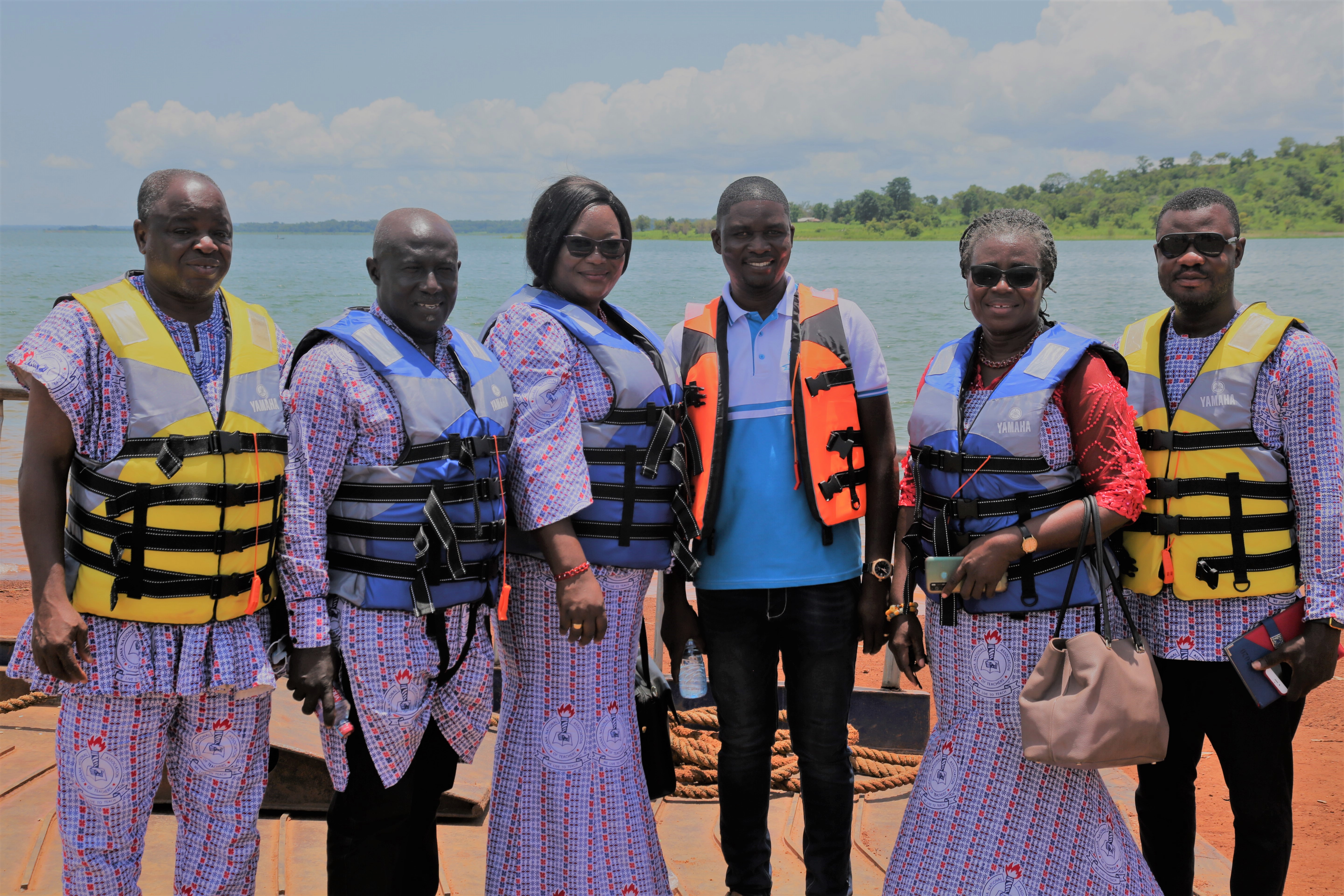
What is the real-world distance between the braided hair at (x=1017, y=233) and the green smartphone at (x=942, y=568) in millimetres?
764

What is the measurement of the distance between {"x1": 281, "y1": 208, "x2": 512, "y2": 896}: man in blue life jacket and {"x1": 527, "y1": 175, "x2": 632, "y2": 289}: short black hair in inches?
12.7

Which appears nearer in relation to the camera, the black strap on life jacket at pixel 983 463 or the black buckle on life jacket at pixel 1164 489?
the black strap on life jacket at pixel 983 463

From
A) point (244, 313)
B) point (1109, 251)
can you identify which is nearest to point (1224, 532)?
→ point (244, 313)

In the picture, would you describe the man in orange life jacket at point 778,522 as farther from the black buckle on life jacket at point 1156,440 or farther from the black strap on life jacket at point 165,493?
the black strap on life jacket at point 165,493

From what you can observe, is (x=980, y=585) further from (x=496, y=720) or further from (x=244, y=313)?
(x=496, y=720)

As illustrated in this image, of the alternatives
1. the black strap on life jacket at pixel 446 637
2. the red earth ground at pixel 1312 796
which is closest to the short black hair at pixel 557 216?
the black strap on life jacket at pixel 446 637

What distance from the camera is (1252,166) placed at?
58.8m

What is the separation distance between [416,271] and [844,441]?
4.45ft

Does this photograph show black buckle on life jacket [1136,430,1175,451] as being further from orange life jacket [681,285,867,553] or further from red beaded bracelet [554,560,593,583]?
red beaded bracelet [554,560,593,583]

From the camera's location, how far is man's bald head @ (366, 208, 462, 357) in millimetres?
2734

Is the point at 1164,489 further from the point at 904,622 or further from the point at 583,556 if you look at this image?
the point at 583,556

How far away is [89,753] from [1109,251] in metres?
86.5

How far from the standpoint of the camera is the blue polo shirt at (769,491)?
3115mm

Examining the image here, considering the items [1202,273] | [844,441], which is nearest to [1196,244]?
[1202,273]
